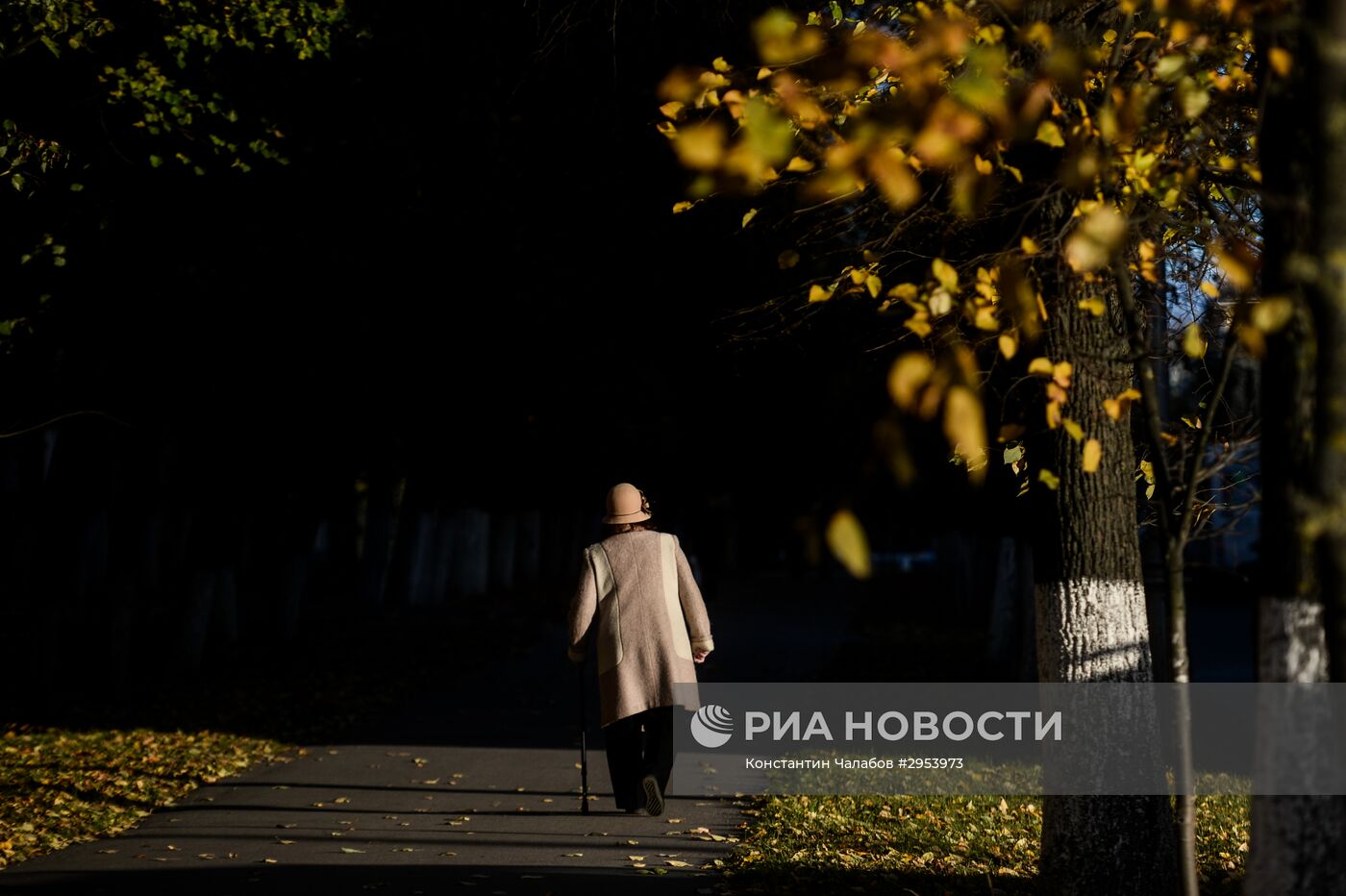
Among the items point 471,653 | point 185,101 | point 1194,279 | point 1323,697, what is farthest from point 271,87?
point 1323,697

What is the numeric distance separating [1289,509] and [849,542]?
1.48 metres

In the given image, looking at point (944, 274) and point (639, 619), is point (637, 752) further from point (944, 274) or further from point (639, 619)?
point (944, 274)

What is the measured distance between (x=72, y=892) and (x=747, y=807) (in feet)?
13.9

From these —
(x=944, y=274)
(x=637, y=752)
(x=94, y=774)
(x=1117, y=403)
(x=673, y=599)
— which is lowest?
(x=94, y=774)

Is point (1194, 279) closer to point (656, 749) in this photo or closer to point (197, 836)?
point (656, 749)

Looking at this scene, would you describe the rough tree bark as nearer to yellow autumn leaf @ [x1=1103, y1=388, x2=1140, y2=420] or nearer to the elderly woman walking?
yellow autumn leaf @ [x1=1103, y1=388, x2=1140, y2=420]

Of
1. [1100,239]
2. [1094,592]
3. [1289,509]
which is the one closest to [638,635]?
[1094,592]

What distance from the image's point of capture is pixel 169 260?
16.3 metres

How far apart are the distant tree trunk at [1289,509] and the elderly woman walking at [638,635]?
5.15m

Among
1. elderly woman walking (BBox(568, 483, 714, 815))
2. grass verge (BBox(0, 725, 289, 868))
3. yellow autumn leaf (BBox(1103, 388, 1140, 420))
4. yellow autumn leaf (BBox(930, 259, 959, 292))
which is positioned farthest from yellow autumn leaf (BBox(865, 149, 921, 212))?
grass verge (BBox(0, 725, 289, 868))

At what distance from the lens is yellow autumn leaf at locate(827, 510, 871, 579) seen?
3.70 meters

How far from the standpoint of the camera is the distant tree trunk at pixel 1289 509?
436 centimetres

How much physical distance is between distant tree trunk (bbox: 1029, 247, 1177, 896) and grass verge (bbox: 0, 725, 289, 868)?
5530 millimetres

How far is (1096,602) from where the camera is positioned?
6.67m
